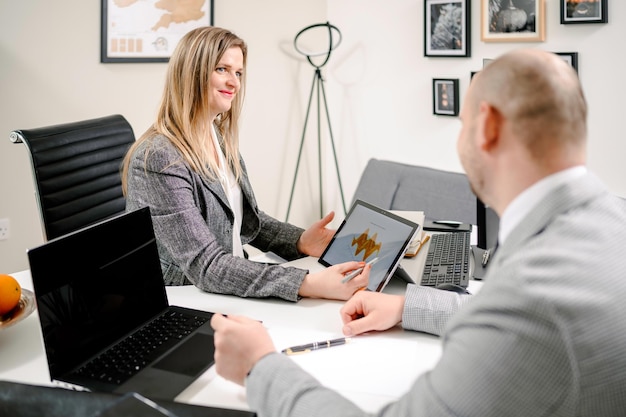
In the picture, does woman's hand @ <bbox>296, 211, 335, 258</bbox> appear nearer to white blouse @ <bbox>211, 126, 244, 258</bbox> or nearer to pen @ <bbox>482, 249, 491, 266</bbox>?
white blouse @ <bbox>211, 126, 244, 258</bbox>

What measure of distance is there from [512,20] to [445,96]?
520 mm

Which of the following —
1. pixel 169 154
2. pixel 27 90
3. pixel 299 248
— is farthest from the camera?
pixel 27 90

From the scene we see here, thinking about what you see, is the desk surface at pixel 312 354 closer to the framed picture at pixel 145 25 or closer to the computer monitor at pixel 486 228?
the computer monitor at pixel 486 228

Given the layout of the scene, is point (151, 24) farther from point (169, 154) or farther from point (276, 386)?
point (276, 386)

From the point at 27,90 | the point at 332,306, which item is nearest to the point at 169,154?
the point at 332,306

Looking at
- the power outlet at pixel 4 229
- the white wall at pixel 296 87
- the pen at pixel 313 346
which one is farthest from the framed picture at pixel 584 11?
the power outlet at pixel 4 229

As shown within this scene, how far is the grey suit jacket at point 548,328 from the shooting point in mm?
822

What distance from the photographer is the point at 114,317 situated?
138 cm

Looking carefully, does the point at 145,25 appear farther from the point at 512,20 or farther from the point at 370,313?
the point at 370,313

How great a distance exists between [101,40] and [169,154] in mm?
2003

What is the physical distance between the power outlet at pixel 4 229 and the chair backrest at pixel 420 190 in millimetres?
1741

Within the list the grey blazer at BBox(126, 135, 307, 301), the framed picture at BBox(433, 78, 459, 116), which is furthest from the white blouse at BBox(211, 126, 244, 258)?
the framed picture at BBox(433, 78, 459, 116)

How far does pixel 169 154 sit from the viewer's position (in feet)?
5.96

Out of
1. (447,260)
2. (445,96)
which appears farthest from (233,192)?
(445,96)
